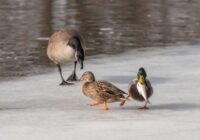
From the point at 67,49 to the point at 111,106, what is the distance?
245 cm

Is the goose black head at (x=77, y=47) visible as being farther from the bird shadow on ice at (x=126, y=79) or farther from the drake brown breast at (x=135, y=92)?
the drake brown breast at (x=135, y=92)

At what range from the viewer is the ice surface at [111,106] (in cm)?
646

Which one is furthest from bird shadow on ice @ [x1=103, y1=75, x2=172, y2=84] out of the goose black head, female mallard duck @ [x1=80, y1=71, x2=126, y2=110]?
female mallard duck @ [x1=80, y1=71, x2=126, y2=110]

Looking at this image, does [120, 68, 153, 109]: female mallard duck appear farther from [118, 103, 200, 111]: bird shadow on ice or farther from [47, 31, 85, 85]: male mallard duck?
[47, 31, 85, 85]: male mallard duck

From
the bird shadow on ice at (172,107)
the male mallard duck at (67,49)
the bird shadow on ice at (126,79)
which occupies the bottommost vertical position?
the bird shadow on ice at (126,79)

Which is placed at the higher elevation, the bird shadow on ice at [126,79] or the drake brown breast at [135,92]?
the drake brown breast at [135,92]

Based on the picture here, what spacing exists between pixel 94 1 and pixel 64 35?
40.5 feet

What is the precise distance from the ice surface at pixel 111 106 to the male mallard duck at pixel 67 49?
1.00 ft

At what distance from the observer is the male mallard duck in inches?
407

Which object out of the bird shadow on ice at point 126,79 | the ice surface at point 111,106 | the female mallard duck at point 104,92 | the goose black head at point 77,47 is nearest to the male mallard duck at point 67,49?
the goose black head at point 77,47

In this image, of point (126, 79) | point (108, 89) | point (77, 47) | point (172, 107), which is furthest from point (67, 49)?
point (172, 107)

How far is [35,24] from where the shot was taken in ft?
55.8

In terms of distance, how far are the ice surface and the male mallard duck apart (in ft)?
1.00

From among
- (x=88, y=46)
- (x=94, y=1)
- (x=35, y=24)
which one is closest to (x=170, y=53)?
(x=88, y=46)
